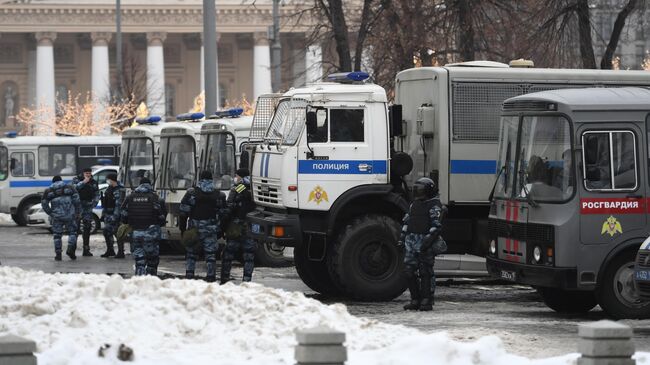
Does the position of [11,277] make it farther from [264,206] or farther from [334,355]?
[334,355]

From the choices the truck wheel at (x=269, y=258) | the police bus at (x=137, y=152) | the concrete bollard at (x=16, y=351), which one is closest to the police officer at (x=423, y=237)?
the truck wheel at (x=269, y=258)

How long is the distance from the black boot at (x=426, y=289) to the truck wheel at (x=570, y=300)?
4.90 ft

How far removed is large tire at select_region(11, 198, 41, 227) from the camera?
46.7 m

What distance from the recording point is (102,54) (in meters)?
108

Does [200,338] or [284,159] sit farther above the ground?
[284,159]

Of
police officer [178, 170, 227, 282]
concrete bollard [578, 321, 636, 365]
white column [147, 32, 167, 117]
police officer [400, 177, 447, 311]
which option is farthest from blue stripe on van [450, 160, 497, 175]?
white column [147, 32, 167, 117]

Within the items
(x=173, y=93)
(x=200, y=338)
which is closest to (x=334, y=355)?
(x=200, y=338)

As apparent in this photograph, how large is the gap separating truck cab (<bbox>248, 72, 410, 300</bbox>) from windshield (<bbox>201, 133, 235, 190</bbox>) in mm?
6940

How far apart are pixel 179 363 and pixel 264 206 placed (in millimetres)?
9519

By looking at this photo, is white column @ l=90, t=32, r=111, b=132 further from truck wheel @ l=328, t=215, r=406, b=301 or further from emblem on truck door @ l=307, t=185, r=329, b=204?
truck wheel @ l=328, t=215, r=406, b=301

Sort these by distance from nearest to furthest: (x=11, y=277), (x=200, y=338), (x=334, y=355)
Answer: (x=334, y=355) → (x=200, y=338) → (x=11, y=277)

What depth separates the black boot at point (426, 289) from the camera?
63.6ft

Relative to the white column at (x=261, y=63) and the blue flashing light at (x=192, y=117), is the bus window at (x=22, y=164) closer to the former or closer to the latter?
the blue flashing light at (x=192, y=117)

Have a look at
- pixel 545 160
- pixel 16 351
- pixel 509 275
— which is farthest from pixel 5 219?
pixel 16 351
